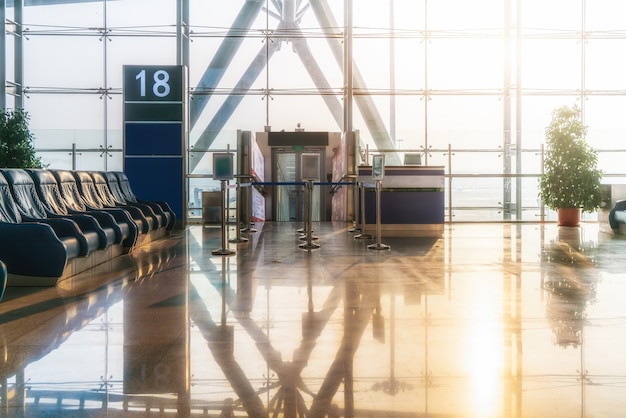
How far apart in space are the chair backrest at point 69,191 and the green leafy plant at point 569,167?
847 cm

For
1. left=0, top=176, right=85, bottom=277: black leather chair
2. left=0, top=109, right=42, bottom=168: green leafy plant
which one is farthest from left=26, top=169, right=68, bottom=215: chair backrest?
left=0, top=109, right=42, bottom=168: green leafy plant

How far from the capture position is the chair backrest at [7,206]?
4.43 m

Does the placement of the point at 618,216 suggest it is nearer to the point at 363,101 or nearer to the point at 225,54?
the point at 363,101

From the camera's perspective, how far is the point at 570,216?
10695 millimetres

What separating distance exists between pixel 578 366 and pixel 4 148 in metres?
10.2

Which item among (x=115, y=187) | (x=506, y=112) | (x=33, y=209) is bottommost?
(x=33, y=209)

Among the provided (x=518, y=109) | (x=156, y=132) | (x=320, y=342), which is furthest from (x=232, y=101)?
(x=320, y=342)

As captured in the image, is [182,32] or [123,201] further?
[182,32]

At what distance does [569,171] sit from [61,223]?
29.6ft

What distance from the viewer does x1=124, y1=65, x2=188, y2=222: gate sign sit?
9312mm

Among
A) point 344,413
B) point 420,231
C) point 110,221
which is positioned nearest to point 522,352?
point 344,413

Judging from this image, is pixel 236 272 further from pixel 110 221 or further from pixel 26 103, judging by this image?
pixel 26 103

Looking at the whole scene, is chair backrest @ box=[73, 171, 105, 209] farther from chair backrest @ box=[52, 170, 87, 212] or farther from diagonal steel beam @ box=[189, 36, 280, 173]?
diagonal steel beam @ box=[189, 36, 280, 173]

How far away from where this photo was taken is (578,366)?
7.80ft
